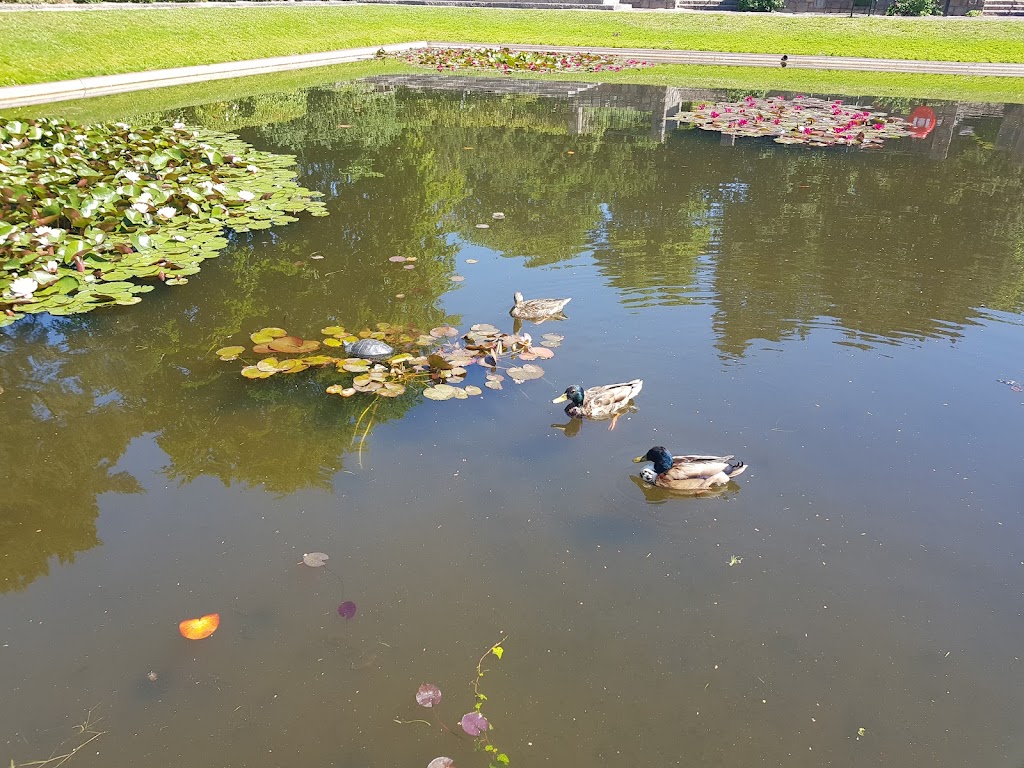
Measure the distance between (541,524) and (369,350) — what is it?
1996 millimetres

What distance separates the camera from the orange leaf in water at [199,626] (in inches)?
109

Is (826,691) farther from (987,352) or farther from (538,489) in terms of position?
(987,352)

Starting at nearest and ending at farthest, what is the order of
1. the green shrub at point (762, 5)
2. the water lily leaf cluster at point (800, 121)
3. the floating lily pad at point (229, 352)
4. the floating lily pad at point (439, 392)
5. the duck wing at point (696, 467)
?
the duck wing at point (696, 467) < the floating lily pad at point (439, 392) < the floating lily pad at point (229, 352) < the water lily leaf cluster at point (800, 121) < the green shrub at point (762, 5)

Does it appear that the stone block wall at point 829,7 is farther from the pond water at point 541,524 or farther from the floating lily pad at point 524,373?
the floating lily pad at point 524,373

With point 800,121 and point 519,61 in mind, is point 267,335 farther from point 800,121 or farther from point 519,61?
point 519,61

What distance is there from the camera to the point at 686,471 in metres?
3.62

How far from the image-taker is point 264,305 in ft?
18.3

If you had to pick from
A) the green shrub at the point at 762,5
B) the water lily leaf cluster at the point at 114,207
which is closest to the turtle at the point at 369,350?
the water lily leaf cluster at the point at 114,207

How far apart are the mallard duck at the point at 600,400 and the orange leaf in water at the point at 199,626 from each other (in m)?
2.31

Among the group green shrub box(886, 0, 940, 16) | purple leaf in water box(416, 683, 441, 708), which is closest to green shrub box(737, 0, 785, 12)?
green shrub box(886, 0, 940, 16)

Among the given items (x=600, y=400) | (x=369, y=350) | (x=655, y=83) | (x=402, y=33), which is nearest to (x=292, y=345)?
(x=369, y=350)

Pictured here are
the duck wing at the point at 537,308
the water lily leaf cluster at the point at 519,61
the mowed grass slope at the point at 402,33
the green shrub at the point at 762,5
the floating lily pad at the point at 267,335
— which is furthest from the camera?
the green shrub at the point at 762,5

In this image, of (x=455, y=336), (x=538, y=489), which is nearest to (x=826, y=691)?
(x=538, y=489)

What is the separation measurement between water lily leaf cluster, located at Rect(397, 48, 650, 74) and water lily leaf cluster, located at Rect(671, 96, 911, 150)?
7.25 meters
